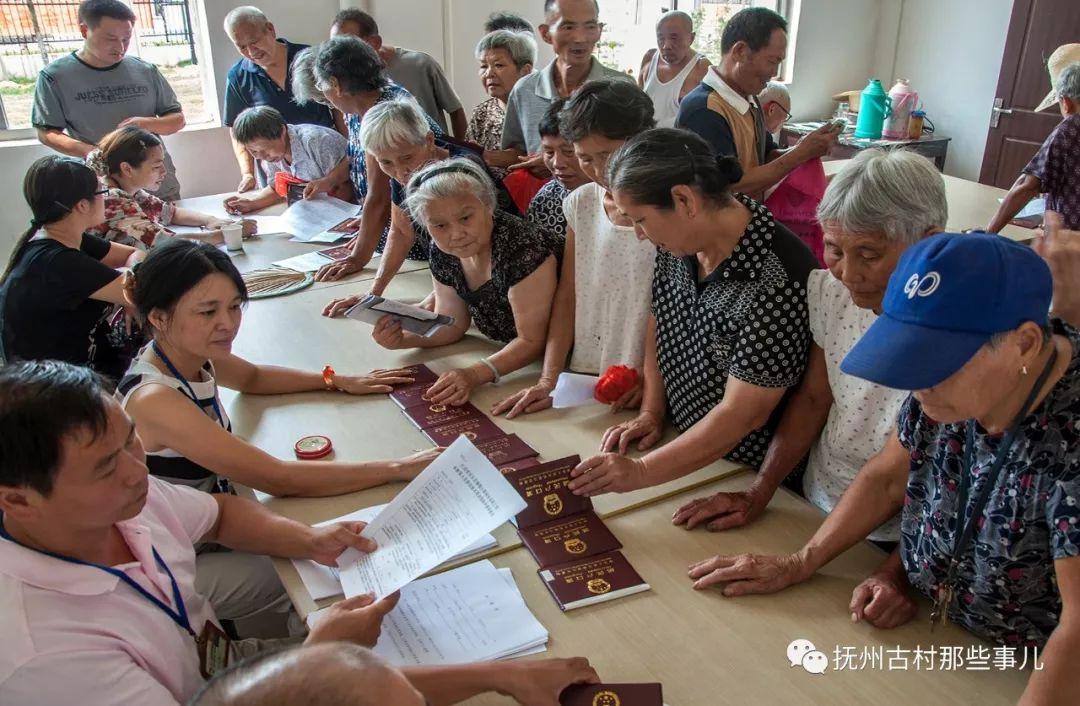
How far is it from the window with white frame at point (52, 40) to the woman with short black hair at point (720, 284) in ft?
15.4

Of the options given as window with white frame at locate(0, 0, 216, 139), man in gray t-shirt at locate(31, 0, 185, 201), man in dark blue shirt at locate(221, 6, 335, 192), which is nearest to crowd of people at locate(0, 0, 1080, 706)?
man in dark blue shirt at locate(221, 6, 335, 192)

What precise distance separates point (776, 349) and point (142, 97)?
4.39 meters

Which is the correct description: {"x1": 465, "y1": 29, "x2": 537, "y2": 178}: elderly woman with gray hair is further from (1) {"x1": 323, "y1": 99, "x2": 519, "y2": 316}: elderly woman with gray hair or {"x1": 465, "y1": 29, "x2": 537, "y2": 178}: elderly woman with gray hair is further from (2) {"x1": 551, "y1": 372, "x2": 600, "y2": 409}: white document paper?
(2) {"x1": 551, "y1": 372, "x2": 600, "y2": 409}: white document paper

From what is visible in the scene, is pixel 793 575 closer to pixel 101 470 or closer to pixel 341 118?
pixel 101 470

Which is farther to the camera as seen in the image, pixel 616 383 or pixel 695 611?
pixel 616 383

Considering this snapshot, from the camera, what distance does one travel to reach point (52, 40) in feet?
16.3

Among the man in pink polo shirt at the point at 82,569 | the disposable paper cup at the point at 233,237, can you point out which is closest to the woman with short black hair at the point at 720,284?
the man in pink polo shirt at the point at 82,569

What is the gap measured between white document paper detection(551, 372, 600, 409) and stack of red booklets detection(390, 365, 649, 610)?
0.72 feet

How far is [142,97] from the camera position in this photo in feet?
15.2

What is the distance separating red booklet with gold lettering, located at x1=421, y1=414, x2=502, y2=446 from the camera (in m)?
2.00

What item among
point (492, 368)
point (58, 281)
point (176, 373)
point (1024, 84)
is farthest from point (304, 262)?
point (1024, 84)

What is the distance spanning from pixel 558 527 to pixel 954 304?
89 cm

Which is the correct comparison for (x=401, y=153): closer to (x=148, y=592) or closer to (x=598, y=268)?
(x=598, y=268)

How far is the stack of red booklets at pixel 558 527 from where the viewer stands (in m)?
1.46
